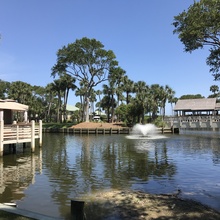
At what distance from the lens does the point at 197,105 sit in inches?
2911

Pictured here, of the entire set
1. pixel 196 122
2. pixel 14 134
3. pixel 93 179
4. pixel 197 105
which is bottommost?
pixel 93 179

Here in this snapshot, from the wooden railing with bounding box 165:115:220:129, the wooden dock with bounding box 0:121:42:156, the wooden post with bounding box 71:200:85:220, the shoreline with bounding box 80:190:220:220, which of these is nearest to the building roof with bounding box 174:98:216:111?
the wooden railing with bounding box 165:115:220:129

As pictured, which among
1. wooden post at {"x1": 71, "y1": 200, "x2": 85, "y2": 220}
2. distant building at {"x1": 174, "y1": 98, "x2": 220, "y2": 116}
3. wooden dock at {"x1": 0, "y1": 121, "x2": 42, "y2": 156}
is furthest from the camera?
distant building at {"x1": 174, "y1": 98, "x2": 220, "y2": 116}

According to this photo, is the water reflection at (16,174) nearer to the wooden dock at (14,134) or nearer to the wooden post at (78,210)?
the wooden dock at (14,134)

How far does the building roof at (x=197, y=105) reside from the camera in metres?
72.0

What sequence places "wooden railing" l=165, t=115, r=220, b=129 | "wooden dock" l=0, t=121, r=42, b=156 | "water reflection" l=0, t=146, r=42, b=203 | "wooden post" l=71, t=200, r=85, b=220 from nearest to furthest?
"wooden post" l=71, t=200, r=85, b=220, "water reflection" l=0, t=146, r=42, b=203, "wooden dock" l=0, t=121, r=42, b=156, "wooden railing" l=165, t=115, r=220, b=129

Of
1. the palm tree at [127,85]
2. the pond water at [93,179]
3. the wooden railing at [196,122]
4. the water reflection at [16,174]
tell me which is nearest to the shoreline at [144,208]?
the pond water at [93,179]

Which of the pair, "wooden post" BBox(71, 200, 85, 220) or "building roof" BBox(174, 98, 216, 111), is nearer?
"wooden post" BBox(71, 200, 85, 220)

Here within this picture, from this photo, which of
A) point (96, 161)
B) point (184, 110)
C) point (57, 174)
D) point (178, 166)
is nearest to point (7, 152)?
point (96, 161)

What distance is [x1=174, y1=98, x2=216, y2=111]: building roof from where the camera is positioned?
72000 mm

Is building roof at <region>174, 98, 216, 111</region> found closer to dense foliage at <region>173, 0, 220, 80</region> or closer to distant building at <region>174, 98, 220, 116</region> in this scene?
distant building at <region>174, 98, 220, 116</region>

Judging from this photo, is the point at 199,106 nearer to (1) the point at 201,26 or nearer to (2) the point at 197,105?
(2) the point at 197,105

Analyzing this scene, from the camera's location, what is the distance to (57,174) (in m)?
14.1

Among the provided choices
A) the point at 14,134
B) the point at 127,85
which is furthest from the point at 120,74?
the point at 14,134
